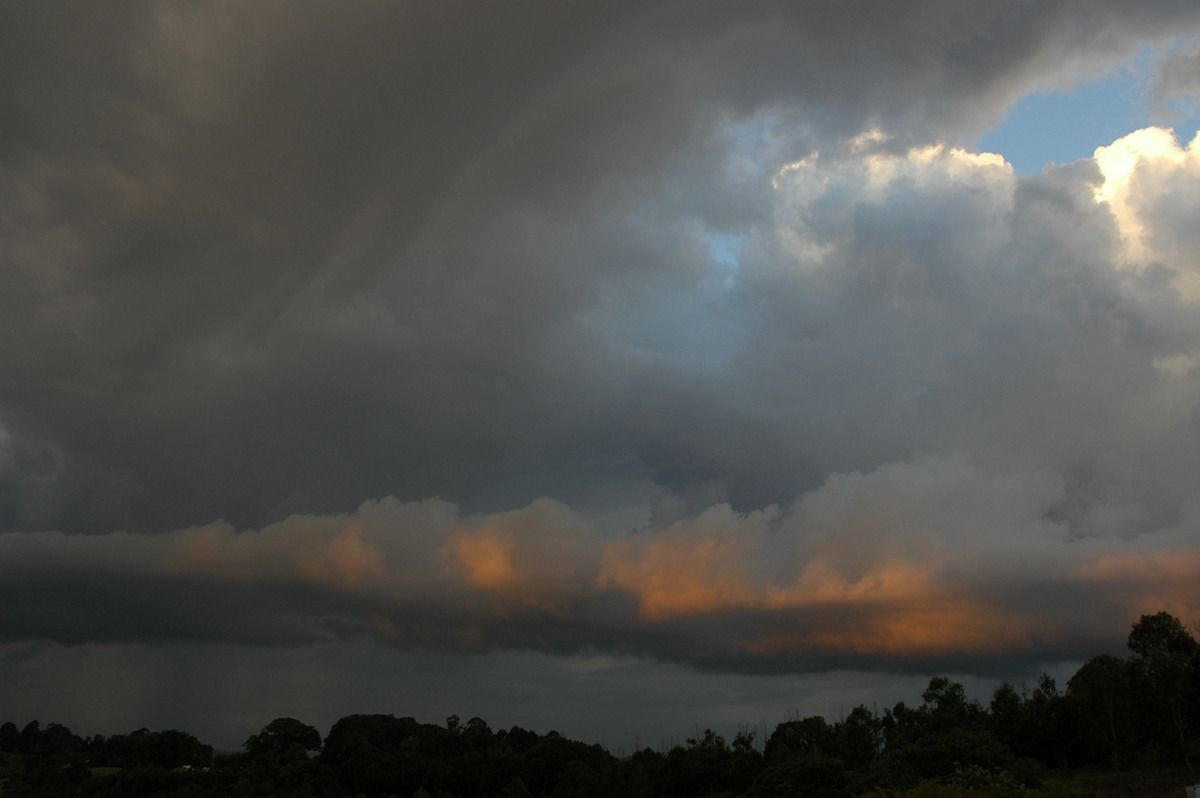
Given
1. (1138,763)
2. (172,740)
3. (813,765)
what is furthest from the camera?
(172,740)

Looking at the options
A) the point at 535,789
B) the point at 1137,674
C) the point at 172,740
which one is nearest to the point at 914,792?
the point at 1137,674

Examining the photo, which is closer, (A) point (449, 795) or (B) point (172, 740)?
(A) point (449, 795)

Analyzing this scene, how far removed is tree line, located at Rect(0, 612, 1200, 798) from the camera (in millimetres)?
90250

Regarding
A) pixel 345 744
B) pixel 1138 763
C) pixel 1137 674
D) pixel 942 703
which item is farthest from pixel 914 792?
pixel 345 744

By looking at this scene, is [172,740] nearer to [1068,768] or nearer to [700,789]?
[700,789]

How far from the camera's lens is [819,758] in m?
99.7

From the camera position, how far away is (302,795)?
420ft

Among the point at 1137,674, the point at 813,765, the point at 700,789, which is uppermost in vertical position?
the point at 1137,674

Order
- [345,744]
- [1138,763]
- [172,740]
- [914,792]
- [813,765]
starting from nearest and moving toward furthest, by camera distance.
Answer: [914,792], [813,765], [1138,763], [345,744], [172,740]

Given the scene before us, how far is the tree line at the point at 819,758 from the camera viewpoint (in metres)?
90.2

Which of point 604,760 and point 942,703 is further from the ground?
point 942,703

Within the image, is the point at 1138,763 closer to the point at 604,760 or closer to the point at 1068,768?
the point at 1068,768

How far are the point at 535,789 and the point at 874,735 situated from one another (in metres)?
57.0

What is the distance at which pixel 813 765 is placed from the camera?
9550cm
